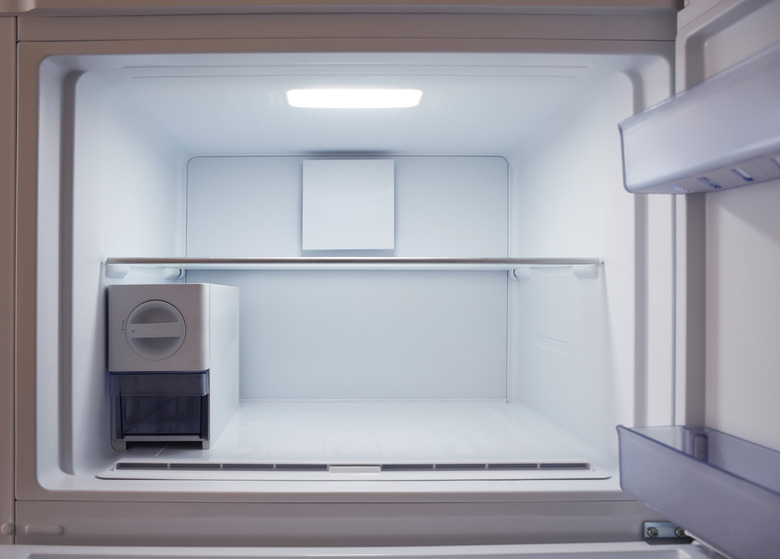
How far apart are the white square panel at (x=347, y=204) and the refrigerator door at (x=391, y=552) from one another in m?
0.85

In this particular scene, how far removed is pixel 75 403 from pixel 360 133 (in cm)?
87

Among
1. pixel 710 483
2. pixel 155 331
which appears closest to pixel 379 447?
pixel 155 331

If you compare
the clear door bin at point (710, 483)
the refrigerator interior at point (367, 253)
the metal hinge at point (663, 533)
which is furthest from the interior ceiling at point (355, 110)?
the metal hinge at point (663, 533)

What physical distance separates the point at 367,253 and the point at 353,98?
51 centimetres

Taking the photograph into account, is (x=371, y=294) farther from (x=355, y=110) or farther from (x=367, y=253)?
(x=355, y=110)

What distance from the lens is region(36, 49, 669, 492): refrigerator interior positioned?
84cm

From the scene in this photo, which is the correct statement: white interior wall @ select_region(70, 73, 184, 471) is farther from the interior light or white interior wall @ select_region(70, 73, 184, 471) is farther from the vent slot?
the interior light

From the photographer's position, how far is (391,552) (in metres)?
0.76

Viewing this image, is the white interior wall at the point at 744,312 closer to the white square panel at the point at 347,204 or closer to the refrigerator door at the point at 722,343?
the refrigerator door at the point at 722,343

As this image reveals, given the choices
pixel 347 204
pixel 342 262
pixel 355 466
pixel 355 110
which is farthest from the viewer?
pixel 347 204

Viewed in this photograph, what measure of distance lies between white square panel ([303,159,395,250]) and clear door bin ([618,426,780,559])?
904mm

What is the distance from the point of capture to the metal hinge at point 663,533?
806 mm

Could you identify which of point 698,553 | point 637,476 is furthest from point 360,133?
point 698,553

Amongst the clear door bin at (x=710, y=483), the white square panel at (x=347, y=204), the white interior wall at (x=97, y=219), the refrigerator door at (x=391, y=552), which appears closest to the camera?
the clear door bin at (x=710, y=483)
